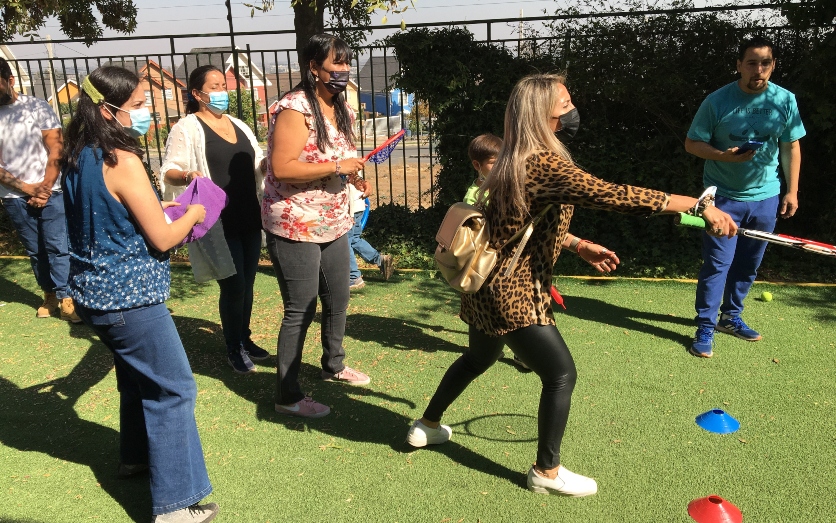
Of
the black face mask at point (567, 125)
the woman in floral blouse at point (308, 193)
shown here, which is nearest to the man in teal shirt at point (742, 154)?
the black face mask at point (567, 125)

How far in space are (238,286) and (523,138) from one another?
222 cm

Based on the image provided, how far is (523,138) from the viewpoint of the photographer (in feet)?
8.53

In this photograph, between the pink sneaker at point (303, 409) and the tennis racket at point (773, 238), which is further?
the pink sneaker at point (303, 409)

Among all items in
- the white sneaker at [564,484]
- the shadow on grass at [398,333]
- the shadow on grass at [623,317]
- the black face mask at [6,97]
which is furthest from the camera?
the black face mask at [6,97]

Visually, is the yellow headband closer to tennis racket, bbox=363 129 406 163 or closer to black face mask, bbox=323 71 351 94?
black face mask, bbox=323 71 351 94

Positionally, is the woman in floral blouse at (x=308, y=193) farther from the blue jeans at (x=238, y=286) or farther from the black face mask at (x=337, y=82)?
the blue jeans at (x=238, y=286)

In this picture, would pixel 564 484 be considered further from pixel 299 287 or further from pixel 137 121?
Answer: pixel 137 121

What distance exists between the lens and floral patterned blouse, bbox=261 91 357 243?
134 inches

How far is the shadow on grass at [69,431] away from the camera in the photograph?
312 centimetres

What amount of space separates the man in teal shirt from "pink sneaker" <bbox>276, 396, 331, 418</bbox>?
96.6 inches

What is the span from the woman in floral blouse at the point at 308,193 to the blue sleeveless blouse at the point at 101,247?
3.06 ft

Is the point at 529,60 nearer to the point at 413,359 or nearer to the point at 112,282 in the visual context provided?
the point at 413,359

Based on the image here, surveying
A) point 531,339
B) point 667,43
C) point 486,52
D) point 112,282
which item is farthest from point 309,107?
point 667,43

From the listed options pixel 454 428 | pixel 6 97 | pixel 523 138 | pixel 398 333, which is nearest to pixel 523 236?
pixel 523 138
